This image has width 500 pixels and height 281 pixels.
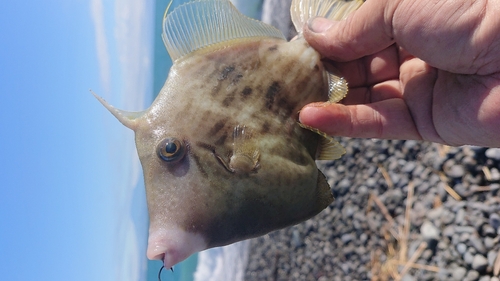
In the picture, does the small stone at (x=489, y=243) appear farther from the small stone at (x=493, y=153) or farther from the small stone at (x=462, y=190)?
the small stone at (x=493, y=153)

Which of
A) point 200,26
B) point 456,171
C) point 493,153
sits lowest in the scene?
point 456,171

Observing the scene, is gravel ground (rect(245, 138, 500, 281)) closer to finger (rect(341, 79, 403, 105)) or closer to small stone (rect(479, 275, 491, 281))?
small stone (rect(479, 275, 491, 281))

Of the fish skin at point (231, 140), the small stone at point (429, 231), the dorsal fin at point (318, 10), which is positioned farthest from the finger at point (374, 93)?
the small stone at point (429, 231)

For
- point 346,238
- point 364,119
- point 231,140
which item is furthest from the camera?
point 346,238

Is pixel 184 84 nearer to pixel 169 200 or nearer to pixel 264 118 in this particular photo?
pixel 264 118

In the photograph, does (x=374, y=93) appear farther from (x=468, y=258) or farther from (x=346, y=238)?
(x=346, y=238)

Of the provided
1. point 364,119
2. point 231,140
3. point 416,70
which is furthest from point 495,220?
point 231,140

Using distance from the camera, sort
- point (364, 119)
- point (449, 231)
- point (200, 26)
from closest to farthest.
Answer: point (200, 26) → point (364, 119) → point (449, 231)
